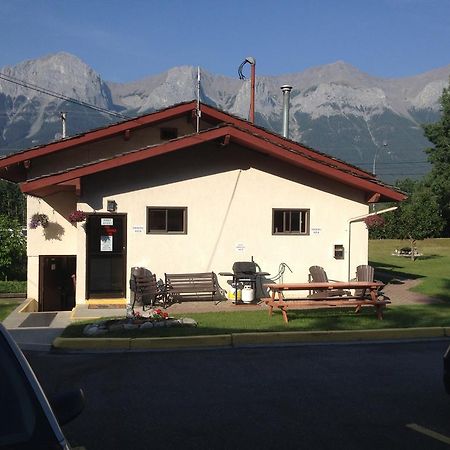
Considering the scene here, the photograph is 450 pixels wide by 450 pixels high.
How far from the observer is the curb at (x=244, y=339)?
9.81 meters

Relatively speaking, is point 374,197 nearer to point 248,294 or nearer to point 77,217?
point 248,294

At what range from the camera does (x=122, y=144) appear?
16.4 metres

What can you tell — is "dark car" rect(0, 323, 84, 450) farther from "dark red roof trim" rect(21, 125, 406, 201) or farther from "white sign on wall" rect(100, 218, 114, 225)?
"white sign on wall" rect(100, 218, 114, 225)

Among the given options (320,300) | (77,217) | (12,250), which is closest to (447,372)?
(320,300)

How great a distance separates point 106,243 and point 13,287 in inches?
193

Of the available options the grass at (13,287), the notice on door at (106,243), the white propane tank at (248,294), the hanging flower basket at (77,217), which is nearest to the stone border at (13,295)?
the grass at (13,287)

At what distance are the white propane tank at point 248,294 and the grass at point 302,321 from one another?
1.02 m

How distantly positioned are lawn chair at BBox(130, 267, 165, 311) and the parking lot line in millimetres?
8811

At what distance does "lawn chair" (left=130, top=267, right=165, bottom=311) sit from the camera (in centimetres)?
1394

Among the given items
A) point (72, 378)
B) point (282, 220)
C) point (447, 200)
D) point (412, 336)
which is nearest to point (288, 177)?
point (282, 220)

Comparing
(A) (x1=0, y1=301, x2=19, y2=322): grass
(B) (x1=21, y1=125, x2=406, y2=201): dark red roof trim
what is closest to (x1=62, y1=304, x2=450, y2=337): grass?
(A) (x1=0, y1=301, x2=19, y2=322): grass

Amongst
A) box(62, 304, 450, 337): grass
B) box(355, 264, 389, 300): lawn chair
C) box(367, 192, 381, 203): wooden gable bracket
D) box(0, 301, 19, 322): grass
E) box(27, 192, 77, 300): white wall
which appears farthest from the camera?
box(27, 192, 77, 300): white wall

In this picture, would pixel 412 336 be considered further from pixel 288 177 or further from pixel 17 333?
pixel 17 333

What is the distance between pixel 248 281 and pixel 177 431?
8.88 m
